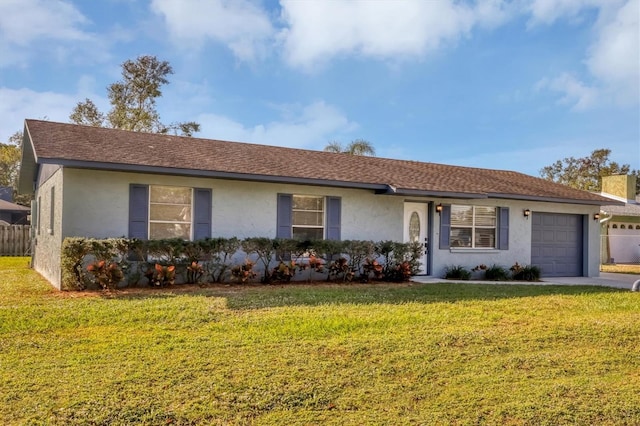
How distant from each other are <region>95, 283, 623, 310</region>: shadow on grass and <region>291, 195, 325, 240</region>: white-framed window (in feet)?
5.46

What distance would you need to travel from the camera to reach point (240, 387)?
4.25 m

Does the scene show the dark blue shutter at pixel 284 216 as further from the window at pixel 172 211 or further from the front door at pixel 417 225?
the front door at pixel 417 225

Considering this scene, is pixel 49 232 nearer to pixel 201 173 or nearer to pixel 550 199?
pixel 201 173

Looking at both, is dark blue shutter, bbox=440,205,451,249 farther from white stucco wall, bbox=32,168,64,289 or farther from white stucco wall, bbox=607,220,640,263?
white stucco wall, bbox=607,220,640,263

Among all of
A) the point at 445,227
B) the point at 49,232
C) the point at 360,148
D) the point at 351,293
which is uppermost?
the point at 360,148

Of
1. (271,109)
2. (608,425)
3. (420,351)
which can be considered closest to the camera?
(608,425)

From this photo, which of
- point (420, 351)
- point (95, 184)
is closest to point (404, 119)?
point (95, 184)

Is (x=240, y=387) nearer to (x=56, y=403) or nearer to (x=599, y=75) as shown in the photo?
(x=56, y=403)

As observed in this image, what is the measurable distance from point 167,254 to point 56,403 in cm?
641

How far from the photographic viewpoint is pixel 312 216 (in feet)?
40.5

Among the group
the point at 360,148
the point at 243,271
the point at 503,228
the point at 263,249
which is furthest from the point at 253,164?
the point at 360,148

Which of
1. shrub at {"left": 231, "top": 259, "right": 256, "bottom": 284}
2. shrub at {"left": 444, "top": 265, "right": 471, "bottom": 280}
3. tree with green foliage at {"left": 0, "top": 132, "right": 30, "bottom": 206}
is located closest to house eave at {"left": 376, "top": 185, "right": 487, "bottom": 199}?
shrub at {"left": 444, "top": 265, "right": 471, "bottom": 280}

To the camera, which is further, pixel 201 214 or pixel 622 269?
pixel 622 269

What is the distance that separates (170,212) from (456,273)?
7.55 metres
